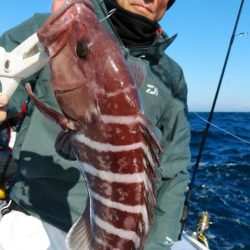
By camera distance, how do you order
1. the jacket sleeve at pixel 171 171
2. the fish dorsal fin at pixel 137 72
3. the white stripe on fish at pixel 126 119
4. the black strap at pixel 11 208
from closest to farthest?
the white stripe on fish at pixel 126 119 → the fish dorsal fin at pixel 137 72 → the black strap at pixel 11 208 → the jacket sleeve at pixel 171 171

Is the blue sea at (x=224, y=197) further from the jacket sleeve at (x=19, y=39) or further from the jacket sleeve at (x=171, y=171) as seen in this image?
the jacket sleeve at (x=19, y=39)

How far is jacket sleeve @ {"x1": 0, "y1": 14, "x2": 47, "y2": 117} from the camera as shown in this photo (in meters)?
3.05

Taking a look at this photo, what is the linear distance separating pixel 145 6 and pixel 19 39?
1.36m

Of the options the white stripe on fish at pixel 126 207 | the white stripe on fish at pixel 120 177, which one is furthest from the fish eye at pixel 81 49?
the white stripe on fish at pixel 126 207

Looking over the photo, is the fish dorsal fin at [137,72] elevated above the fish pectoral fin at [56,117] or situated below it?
above

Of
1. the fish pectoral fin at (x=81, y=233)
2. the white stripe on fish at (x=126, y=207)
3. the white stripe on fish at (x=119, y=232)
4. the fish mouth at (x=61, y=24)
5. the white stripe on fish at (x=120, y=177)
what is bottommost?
the fish pectoral fin at (x=81, y=233)

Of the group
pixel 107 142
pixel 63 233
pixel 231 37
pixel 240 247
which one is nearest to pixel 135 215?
pixel 107 142

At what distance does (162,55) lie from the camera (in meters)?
4.23

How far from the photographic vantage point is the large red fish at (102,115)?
6.83 ft

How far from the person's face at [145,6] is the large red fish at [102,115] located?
5.80ft

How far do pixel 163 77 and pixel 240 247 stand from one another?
5.88m

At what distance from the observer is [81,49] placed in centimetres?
215

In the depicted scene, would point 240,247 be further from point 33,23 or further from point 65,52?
point 65,52

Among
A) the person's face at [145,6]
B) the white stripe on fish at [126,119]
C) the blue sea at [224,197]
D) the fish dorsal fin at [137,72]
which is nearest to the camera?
the white stripe on fish at [126,119]
